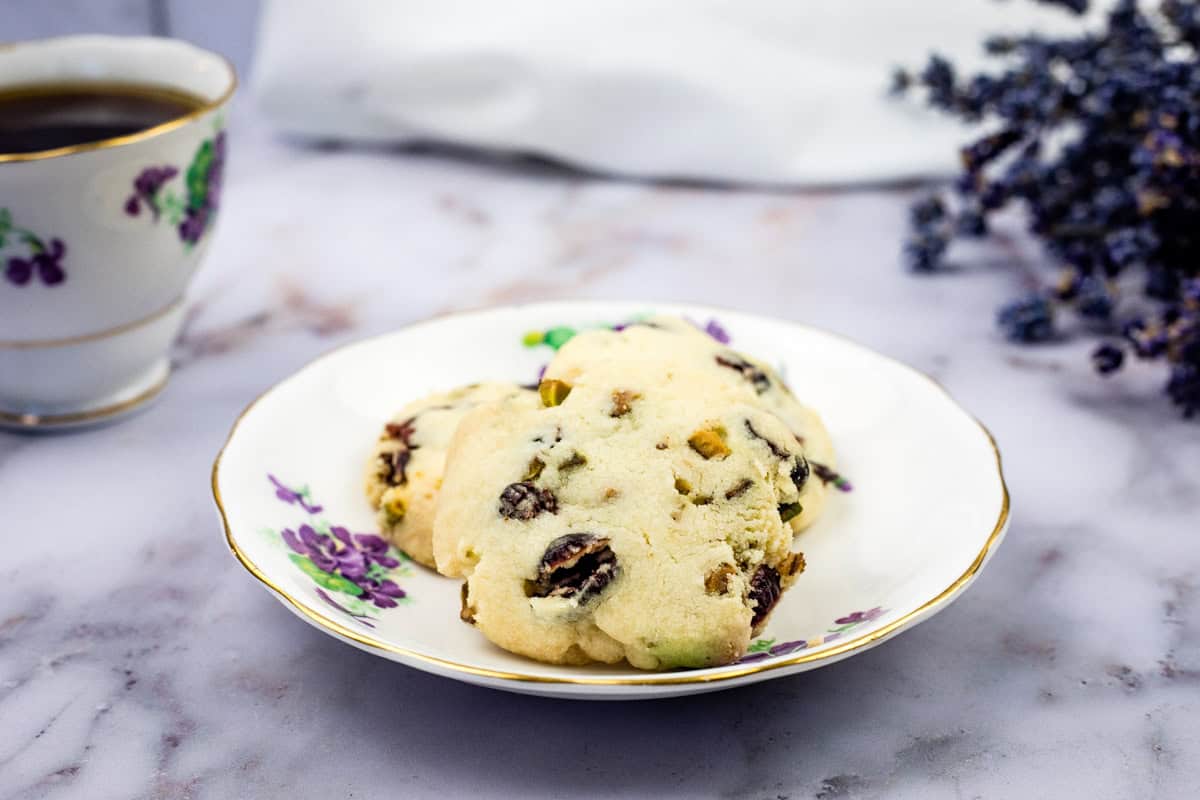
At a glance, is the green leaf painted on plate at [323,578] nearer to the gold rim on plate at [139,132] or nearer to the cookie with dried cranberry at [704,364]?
the cookie with dried cranberry at [704,364]

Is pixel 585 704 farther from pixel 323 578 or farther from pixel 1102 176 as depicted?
pixel 1102 176

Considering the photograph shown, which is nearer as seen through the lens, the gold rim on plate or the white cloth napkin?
the gold rim on plate

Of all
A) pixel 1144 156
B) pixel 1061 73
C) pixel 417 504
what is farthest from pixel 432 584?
pixel 1061 73

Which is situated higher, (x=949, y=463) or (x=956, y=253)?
(x=949, y=463)

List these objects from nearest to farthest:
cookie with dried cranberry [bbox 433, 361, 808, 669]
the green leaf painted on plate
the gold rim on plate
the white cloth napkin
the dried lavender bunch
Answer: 1. cookie with dried cranberry [bbox 433, 361, 808, 669]
2. the green leaf painted on plate
3. the gold rim on plate
4. the dried lavender bunch
5. the white cloth napkin

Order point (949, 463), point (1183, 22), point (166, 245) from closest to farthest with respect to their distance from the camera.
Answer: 1. point (949, 463)
2. point (166, 245)
3. point (1183, 22)

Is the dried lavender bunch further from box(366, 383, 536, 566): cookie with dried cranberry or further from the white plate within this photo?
box(366, 383, 536, 566): cookie with dried cranberry

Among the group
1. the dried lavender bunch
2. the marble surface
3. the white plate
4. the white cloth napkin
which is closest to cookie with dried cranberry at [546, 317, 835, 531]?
the white plate

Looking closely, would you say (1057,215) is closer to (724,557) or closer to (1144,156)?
(1144,156)
